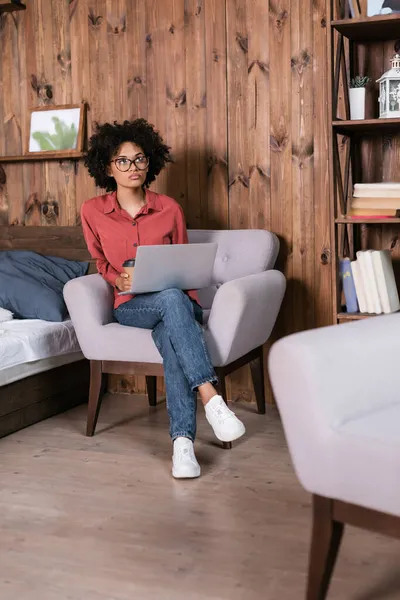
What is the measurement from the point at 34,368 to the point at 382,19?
193 centimetres

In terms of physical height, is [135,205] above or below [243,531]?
above

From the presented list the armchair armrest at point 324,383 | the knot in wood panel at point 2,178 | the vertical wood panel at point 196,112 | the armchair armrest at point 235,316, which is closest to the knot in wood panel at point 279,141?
the vertical wood panel at point 196,112

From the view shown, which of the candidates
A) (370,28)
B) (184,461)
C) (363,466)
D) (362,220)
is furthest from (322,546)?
(370,28)

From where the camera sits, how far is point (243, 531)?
84.3 inches

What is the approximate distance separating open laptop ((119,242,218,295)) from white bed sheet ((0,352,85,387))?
0.57 meters

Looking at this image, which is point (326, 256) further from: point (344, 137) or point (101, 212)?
point (101, 212)

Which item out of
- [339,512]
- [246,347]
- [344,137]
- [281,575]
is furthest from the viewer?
[344,137]

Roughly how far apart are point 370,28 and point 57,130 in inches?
65.2

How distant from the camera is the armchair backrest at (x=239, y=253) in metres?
3.35

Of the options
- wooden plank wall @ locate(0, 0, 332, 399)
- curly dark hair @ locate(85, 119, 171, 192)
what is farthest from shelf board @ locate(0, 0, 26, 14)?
curly dark hair @ locate(85, 119, 171, 192)

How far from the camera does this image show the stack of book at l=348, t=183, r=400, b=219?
2.94 m

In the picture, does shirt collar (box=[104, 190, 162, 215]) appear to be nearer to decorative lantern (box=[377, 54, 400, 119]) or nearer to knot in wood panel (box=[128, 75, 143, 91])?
knot in wood panel (box=[128, 75, 143, 91])

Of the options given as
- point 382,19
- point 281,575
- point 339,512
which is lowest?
point 281,575

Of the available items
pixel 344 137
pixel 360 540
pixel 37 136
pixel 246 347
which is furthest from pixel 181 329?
pixel 37 136
